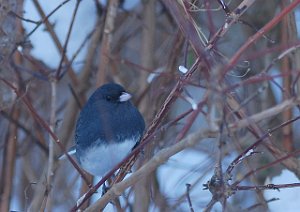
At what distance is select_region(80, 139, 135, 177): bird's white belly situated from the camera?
6.68 ft

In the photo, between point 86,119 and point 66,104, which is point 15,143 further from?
point 86,119

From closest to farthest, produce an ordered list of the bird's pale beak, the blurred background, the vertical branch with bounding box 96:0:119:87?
1. the bird's pale beak
2. the blurred background
3. the vertical branch with bounding box 96:0:119:87

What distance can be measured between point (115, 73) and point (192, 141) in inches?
71.7

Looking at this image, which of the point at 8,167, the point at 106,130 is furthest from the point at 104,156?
the point at 8,167

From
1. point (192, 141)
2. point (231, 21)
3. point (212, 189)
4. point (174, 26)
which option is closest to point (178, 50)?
point (174, 26)

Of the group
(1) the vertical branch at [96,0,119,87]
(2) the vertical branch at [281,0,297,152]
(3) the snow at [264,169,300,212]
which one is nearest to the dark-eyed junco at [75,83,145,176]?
(1) the vertical branch at [96,0,119,87]

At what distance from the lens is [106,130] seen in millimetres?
2082

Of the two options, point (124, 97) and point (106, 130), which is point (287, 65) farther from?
point (106, 130)

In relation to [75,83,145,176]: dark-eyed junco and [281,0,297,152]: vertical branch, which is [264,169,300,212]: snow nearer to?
[281,0,297,152]: vertical branch

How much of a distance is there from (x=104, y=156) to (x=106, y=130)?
0.28ft

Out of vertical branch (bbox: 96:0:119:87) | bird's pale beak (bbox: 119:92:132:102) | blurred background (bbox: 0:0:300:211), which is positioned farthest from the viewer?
vertical branch (bbox: 96:0:119:87)

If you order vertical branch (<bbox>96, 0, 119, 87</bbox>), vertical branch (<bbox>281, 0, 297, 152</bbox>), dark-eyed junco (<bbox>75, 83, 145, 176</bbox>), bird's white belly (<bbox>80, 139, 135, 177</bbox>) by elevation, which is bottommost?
bird's white belly (<bbox>80, 139, 135, 177</bbox>)

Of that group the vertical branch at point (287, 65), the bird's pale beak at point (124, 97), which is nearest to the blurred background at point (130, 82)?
the vertical branch at point (287, 65)

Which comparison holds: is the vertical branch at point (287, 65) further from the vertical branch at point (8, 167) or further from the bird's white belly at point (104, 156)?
the vertical branch at point (8, 167)
